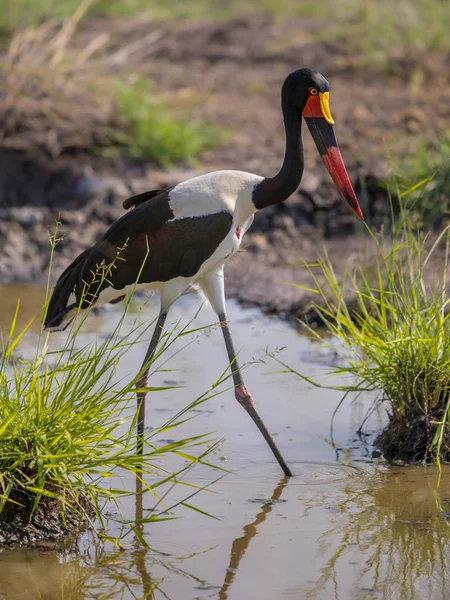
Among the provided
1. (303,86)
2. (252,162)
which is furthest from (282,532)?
(252,162)

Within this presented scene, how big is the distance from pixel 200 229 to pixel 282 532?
1.31 m

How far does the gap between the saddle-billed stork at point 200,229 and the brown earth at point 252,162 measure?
4.46 ft

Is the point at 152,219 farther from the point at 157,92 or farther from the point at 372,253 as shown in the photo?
the point at 157,92

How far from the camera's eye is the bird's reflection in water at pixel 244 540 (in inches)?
138

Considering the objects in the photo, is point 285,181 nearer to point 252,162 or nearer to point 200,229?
point 200,229

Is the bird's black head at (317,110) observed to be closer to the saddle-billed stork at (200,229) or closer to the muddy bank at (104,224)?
the saddle-billed stork at (200,229)

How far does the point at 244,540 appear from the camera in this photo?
3844 millimetres

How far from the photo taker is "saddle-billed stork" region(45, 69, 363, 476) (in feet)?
14.7

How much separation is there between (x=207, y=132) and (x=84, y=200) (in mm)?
1332

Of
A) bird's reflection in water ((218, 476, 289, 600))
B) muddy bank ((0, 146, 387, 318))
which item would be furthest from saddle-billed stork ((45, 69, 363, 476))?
muddy bank ((0, 146, 387, 318))

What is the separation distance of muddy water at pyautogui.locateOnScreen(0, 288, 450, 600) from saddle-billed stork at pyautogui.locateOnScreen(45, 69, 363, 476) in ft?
0.84

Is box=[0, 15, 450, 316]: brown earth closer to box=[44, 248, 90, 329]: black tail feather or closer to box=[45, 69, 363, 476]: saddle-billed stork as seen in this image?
box=[45, 69, 363, 476]: saddle-billed stork

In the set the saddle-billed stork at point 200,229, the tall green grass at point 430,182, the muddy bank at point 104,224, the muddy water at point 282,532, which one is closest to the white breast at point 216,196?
the saddle-billed stork at point 200,229

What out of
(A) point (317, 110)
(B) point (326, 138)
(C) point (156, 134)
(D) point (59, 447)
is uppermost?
(A) point (317, 110)
